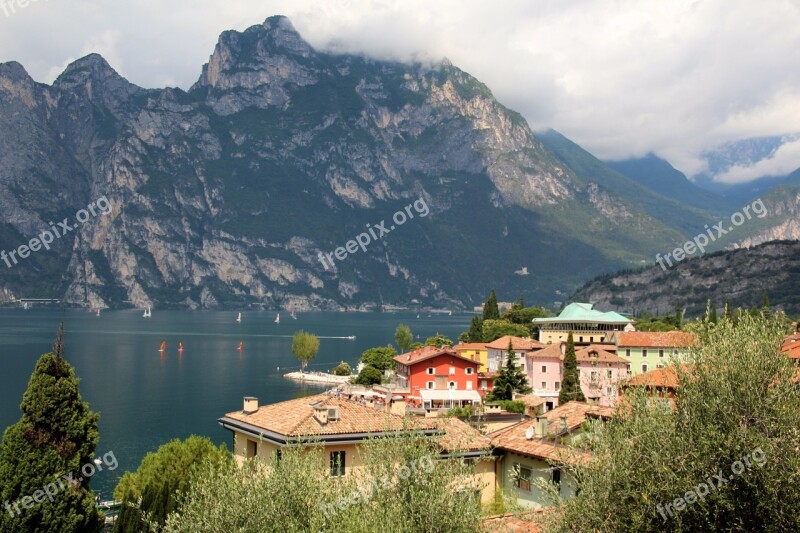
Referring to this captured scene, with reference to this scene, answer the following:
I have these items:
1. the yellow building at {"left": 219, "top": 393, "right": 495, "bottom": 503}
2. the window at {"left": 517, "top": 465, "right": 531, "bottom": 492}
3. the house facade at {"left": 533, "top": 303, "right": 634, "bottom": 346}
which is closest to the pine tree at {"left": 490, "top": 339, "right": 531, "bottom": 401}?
the house facade at {"left": 533, "top": 303, "right": 634, "bottom": 346}

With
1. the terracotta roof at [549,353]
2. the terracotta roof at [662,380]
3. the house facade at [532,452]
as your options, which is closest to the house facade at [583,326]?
the terracotta roof at [549,353]

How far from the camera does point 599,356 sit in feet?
260

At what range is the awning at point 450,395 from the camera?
72.3 meters

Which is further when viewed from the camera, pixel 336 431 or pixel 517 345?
pixel 517 345

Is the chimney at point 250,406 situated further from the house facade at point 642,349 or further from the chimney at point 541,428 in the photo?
the house facade at point 642,349

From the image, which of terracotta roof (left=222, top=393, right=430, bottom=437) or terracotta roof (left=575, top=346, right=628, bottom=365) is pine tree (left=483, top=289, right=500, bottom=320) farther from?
terracotta roof (left=222, top=393, right=430, bottom=437)

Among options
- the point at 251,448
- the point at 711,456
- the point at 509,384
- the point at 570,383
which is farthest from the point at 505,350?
the point at 711,456

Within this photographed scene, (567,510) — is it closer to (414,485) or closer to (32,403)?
(414,485)

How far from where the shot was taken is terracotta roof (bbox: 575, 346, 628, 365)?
78.5 meters

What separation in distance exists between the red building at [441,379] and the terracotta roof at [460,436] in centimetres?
4528

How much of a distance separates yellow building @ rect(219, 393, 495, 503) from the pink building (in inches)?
2038

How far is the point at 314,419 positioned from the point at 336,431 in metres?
1.17

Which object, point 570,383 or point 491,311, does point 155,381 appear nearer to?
point 491,311

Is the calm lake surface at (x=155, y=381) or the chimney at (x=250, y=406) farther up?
the chimney at (x=250, y=406)
